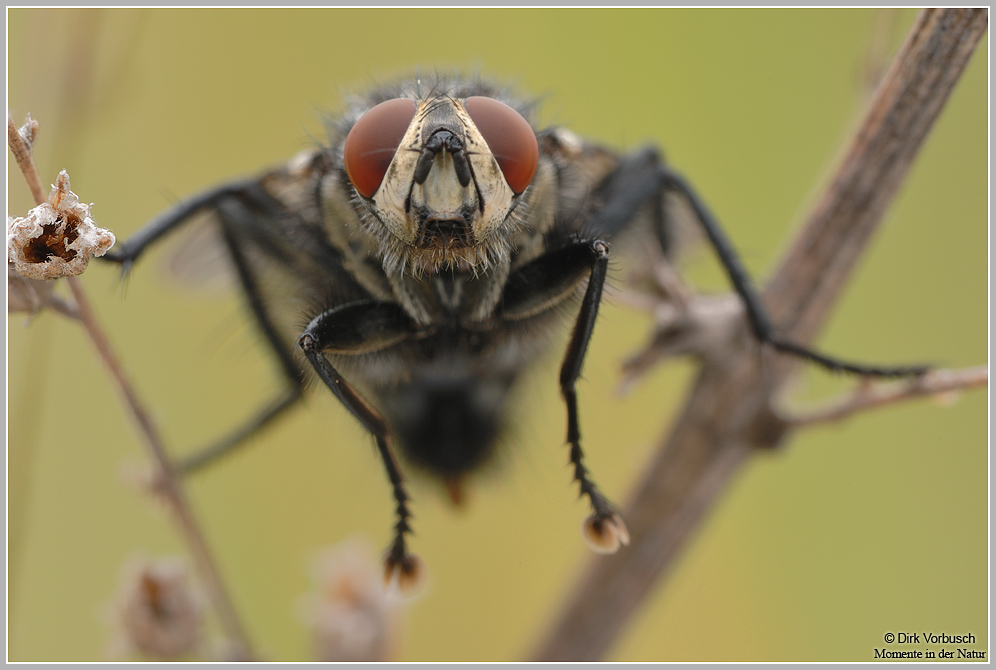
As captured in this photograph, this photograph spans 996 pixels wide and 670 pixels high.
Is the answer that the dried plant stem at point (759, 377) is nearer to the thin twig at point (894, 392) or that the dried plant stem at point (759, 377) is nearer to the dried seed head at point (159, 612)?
the thin twig at point (894, 392)

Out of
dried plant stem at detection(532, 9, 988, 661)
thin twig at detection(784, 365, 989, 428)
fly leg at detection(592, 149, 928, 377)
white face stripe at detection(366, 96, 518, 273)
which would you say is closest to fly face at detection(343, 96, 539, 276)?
white face stripe at detection(366, 96, 518, 273)

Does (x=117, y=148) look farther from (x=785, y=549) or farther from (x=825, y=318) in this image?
(x=785, y=549)

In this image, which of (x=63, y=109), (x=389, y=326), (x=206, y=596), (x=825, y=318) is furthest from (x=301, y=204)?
(x=825, y=318)

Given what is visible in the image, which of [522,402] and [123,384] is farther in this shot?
[522,402]

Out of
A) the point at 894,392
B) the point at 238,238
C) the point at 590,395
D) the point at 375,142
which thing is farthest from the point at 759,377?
the point at 590,395

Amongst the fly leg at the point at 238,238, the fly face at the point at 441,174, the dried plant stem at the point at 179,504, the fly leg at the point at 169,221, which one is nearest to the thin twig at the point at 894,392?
the fly face at the point at 441,174
